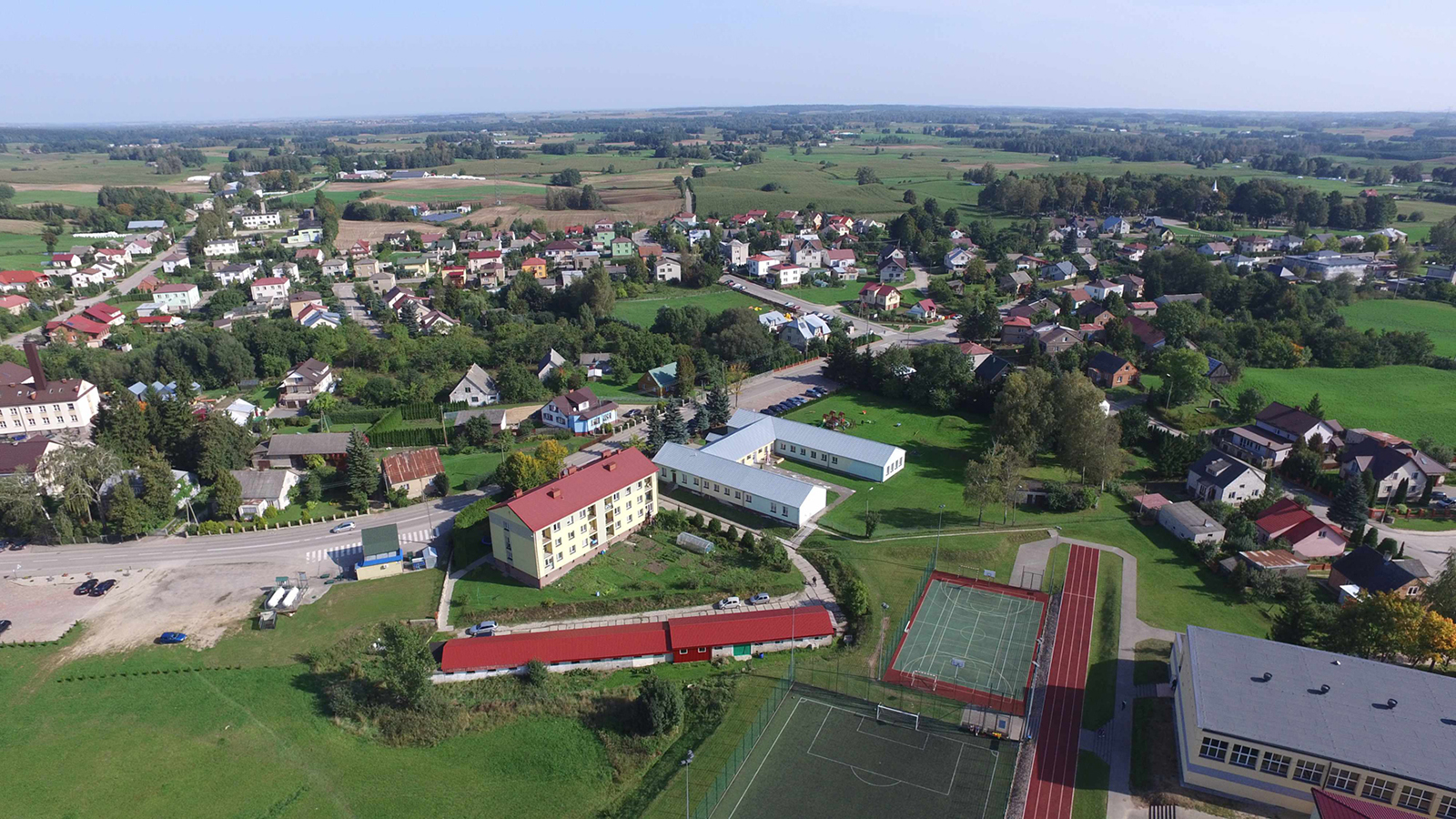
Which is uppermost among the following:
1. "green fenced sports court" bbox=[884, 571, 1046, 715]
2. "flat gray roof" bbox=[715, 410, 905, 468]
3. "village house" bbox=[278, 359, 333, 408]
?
"village house" bbox=[278, 359, 333, 408]

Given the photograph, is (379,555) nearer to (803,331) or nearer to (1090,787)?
(1090,787)

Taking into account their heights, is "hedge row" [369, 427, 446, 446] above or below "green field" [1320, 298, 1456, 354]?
below

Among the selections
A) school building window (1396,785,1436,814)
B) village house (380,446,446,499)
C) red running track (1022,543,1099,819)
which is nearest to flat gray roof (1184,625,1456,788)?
school building window (1396,785,1436,814)

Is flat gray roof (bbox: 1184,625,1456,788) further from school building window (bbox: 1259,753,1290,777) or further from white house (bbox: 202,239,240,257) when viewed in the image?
white house (bbox: 202,239,240,257)

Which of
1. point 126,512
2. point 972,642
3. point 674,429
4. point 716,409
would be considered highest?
point 716,409

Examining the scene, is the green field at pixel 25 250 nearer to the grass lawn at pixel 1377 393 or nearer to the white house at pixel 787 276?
the white house at pixel 787 276

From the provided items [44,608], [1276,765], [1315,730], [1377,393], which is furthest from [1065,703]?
[1377,393]

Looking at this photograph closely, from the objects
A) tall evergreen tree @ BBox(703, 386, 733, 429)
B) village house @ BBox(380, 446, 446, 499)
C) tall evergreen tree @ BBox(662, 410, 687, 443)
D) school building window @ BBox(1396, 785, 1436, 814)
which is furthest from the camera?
tall evergreen tree @ BBox(703, 386, 733, 429)
